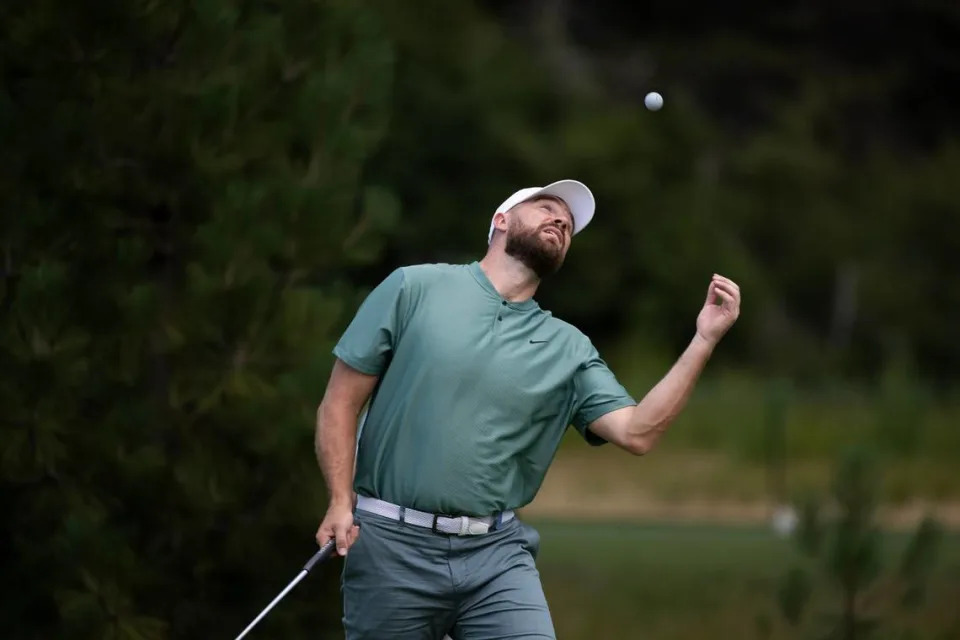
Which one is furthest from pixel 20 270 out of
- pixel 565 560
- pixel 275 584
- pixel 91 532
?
pixel 565 560

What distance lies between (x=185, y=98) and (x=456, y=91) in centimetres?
2163

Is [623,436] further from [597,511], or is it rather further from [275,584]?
[597,511]

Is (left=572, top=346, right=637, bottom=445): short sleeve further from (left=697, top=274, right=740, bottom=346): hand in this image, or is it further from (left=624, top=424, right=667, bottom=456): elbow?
(left=697, top=274, right=740, bottom=346): hand

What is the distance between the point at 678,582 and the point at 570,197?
336 inches

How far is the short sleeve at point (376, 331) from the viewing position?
5484mm

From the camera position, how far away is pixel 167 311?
294 inches

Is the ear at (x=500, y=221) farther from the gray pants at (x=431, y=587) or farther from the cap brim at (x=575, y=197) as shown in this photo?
the gray pants at (x=431, y=587)

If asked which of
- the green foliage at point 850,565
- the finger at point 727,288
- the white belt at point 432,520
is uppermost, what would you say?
the finger at point 727,288

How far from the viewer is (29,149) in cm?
736

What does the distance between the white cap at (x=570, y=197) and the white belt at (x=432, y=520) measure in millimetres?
795

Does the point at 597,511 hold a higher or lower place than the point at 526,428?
lower

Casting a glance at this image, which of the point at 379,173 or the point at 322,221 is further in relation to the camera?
the point at 379,173

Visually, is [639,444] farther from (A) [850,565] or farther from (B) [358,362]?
(A) [850,565]

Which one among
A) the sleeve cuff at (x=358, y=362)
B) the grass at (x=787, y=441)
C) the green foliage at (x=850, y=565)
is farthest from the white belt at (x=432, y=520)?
the grass at (x=787, y=441)
